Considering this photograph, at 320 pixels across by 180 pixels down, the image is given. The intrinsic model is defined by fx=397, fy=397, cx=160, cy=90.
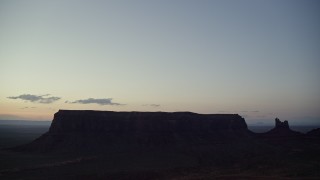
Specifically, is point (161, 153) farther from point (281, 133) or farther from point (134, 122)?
point (281, 133)

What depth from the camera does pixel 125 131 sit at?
8762cm

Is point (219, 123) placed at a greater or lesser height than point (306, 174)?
greater

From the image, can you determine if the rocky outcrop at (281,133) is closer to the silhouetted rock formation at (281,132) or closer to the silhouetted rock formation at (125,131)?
the silhouetted rock formation at (281,132)

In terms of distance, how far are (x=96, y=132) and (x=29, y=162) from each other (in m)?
22.1

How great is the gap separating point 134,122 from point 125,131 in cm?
382

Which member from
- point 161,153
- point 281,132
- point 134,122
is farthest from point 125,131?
point 281,132

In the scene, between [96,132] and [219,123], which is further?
[219,123]

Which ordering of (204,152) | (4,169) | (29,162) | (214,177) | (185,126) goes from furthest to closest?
1. (185,126)
2. (204,152)
3. (29,162)
4. (4,169)
5. (214,177)

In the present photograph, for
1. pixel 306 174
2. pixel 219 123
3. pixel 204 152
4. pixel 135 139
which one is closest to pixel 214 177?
pixel 306 174

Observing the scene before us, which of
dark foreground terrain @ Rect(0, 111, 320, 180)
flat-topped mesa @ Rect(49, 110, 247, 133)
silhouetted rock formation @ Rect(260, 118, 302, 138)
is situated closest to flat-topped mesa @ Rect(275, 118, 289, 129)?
silhouetted rock formation @ Rect(260, 118, 302, 138)

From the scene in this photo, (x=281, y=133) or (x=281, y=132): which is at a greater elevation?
(x=281, y=132)

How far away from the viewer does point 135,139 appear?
3332 inches

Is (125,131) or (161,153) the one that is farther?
(125,131)

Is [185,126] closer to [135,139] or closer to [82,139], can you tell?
[135,139]
